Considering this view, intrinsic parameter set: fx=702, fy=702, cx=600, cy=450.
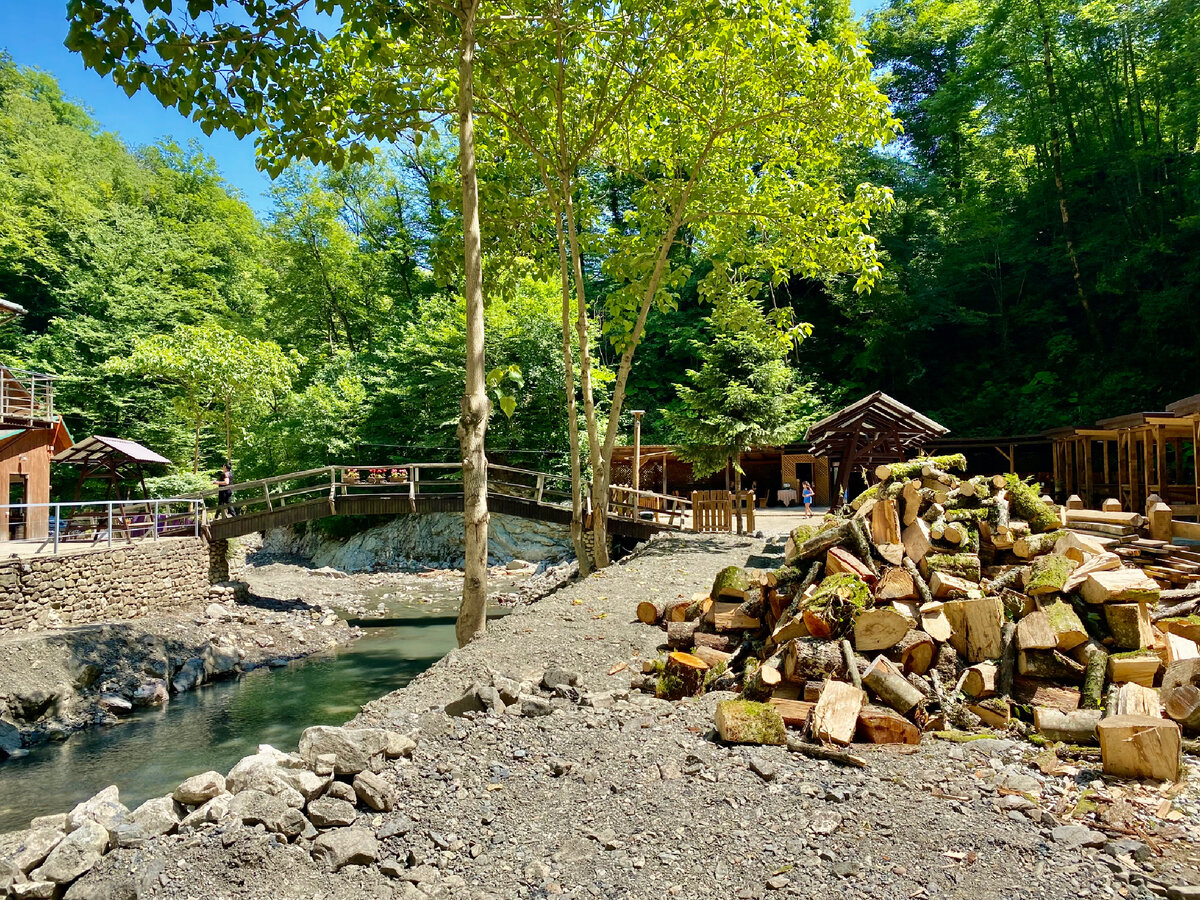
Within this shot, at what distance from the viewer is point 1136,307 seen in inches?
1046

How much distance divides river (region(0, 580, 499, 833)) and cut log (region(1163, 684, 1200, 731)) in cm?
990

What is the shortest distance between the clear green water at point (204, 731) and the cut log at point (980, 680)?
8771 millimetres

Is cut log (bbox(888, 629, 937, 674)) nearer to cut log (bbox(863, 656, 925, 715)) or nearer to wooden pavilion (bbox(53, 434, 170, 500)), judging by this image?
cut log (bbox(863, 656, 925, 715))

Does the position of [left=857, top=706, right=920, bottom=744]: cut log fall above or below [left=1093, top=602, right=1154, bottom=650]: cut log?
below

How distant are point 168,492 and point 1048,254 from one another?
115 feet

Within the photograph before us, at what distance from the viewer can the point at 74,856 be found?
3785 mm

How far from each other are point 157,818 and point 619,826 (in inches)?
103

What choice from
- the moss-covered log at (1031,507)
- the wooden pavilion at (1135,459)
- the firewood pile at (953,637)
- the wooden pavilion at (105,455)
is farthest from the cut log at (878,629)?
the wooden pavilion at (105,455)

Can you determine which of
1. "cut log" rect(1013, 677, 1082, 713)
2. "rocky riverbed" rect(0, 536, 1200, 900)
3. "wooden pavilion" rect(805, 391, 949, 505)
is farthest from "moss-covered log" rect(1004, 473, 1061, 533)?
"wooden pavilion" rect(805, 391, 949, 505)

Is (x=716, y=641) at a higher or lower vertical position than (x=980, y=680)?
lower

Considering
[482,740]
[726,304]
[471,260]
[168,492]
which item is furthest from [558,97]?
[168,492]

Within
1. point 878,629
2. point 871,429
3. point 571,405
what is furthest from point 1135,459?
point 878,629

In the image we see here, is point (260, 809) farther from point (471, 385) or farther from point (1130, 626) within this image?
point (1130, 626)

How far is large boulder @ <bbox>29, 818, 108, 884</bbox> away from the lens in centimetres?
372
